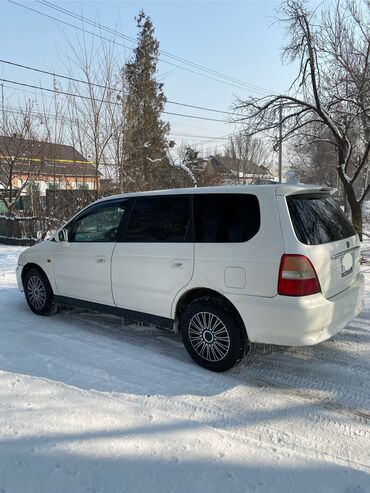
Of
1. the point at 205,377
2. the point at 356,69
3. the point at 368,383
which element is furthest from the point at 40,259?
the point at 356,69

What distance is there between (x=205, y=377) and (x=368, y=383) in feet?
4.72

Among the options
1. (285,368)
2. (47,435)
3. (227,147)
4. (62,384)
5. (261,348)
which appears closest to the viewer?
(47,435)

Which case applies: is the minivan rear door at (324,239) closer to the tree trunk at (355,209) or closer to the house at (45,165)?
the tree trunk at (355,209)

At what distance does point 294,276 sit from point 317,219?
72 cm

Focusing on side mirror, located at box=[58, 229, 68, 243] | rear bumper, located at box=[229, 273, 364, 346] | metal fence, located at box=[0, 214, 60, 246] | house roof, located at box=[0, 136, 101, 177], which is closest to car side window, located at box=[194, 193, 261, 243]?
rear bumper, located at box=[229, 273, 364, 346]

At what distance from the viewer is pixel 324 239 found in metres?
3.62

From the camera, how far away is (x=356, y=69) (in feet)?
40.3

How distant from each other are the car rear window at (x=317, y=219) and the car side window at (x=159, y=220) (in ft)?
3.47

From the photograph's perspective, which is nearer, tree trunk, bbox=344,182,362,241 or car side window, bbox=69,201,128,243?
car side window, bbox=69,201,128,243

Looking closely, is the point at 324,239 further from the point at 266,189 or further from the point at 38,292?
the point at 38,292

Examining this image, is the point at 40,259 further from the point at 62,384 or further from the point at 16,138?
the point at 16,138

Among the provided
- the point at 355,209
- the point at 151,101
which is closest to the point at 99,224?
the point at 355,209

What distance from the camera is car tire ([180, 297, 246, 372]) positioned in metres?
3.62

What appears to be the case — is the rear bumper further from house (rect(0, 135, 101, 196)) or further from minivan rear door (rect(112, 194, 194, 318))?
house (rect(0, 135, 101, 196))
